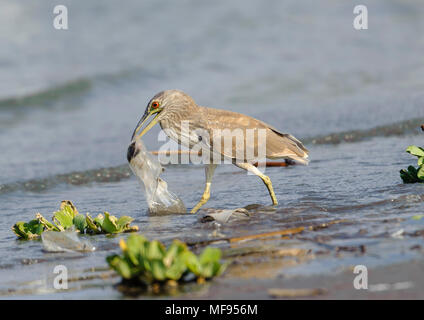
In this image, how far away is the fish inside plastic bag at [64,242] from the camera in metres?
4.82

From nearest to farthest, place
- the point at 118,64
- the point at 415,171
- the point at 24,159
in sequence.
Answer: the point at 415,171 < the point at 24,159 < the point at 118,64

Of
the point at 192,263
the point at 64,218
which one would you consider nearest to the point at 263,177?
the point at 64,218

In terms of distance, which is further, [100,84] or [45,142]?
[100,84]

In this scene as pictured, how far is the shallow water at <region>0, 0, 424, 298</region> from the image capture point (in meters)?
4.85

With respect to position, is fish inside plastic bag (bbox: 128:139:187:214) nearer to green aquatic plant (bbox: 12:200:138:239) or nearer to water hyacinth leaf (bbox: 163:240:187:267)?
green aquatic plant (bbox: 12:200:138:239)

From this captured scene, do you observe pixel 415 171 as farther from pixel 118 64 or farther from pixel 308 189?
pixel 118 64

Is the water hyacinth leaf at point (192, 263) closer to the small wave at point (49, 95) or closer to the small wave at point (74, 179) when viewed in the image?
the small wave at point (74, 179)

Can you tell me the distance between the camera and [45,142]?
10.6 meters

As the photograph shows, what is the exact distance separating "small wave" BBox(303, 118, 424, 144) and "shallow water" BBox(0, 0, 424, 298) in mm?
35

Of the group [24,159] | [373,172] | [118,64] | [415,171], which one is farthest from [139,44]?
[415,171]

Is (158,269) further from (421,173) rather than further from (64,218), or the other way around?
(421,173)

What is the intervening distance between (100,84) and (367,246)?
403 inches

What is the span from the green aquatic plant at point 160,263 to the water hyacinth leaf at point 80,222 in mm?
1630

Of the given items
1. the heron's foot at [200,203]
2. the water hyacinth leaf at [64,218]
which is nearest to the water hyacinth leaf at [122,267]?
the water hyacinth leaf at [64,218]
